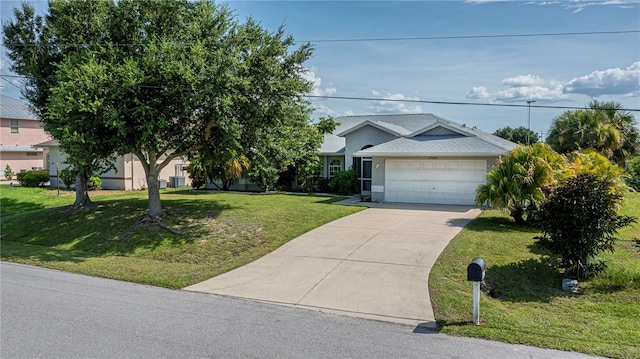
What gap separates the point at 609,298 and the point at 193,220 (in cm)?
1177

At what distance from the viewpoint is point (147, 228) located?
13.6 m

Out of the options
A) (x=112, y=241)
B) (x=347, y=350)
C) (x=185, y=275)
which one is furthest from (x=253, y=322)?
(x=112, y=241)

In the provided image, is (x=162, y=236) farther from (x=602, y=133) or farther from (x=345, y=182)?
(x=602, y=133)

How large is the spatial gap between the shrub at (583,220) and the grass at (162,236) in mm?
6740

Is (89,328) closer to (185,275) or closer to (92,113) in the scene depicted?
(185,275)

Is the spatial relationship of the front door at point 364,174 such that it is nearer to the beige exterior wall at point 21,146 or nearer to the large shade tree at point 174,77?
the large shade tree at point 174,77

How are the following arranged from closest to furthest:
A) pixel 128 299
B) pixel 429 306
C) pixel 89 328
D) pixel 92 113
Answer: pixel 89 328
pixel 429 306
pixel 128 299
pixel 92 113

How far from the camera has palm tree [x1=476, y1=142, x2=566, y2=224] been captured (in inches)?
506

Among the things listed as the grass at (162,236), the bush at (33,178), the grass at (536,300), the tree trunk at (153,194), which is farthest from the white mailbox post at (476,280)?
the bush at (33,178)

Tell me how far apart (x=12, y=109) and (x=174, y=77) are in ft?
113

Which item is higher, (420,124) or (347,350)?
(420,124)

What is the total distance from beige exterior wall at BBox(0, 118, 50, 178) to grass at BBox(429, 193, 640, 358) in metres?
37.3

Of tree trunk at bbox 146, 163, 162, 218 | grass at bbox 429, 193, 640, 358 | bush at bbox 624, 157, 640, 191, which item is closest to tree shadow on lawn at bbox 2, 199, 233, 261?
tree trunk at bbox 146, 163, 162, 218

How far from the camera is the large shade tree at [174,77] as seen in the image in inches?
472
